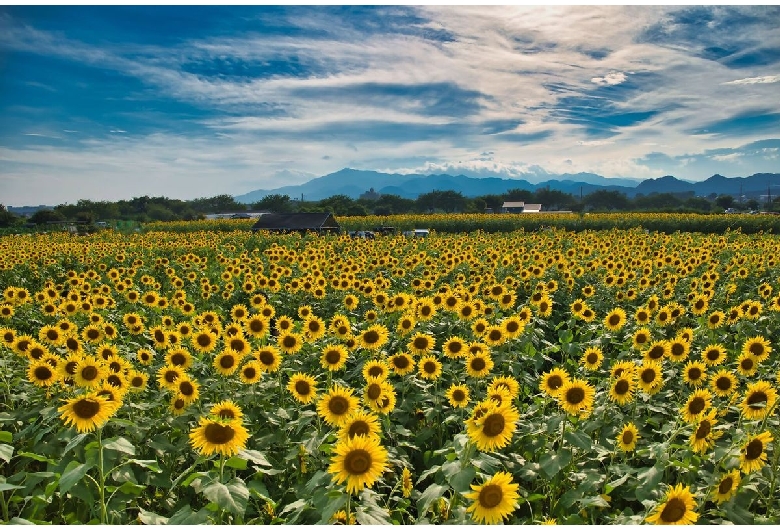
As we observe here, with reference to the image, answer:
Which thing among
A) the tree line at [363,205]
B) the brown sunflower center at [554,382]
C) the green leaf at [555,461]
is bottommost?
the green leaf at [555,461]

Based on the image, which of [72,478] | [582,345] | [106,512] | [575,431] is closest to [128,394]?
[106,512]

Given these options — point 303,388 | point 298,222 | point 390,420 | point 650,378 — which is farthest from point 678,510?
point 298,222

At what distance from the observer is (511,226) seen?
43719 mm

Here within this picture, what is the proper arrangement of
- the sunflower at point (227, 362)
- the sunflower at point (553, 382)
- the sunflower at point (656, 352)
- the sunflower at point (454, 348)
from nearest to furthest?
the sunflower at point (553, 382), the sunflower at point (227, 362), the sunflower at point (656, 352), the sunflower at point (454, 348)

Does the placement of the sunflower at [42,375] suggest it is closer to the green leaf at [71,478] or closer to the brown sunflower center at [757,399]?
the green leaf at [71,478]

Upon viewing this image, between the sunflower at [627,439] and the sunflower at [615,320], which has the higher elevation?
the sunflower at [615,320]

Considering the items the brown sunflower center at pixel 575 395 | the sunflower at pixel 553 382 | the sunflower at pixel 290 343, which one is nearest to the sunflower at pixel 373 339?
the sunflower at pixel 290 343

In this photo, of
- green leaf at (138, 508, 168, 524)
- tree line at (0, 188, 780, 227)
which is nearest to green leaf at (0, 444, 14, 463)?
A: green leaf at (138, 508, 168, 524)

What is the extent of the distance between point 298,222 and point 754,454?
37.8m

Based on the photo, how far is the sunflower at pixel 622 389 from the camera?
432 cm

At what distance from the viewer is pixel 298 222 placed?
130ft

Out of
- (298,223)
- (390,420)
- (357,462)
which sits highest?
(298,223)

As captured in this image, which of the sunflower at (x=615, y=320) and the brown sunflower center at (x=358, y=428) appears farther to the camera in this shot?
the sunflower at (x=615, y=320)

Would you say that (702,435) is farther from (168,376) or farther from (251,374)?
(168,376)
